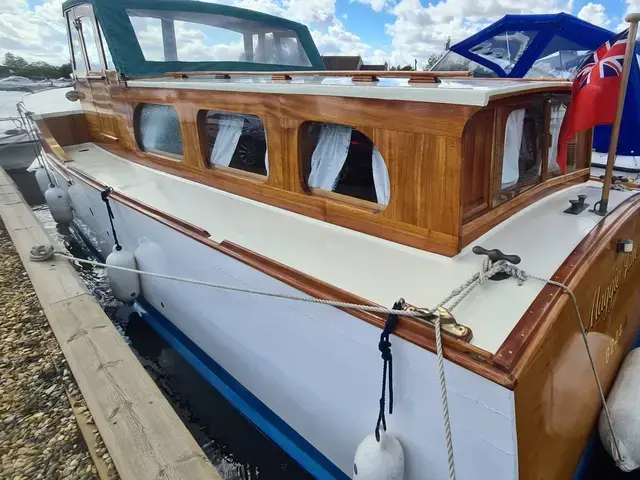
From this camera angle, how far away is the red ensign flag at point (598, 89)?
78.5 inches

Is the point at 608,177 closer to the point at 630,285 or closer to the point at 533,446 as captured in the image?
the point at 630,285

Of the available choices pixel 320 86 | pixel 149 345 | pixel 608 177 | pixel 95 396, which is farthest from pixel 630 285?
pixel 149 345

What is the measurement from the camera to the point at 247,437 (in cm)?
290

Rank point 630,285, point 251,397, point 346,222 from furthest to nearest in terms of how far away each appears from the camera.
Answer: point 251,397, point 630,285, point 346,222

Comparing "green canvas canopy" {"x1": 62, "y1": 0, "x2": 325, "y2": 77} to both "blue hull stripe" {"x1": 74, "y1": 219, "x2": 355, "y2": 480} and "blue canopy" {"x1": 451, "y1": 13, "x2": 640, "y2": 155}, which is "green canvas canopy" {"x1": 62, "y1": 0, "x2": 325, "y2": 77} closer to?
"blue hull stripe" {"x1": 74, "y1": 219, "x2": 355, "y2": 480}

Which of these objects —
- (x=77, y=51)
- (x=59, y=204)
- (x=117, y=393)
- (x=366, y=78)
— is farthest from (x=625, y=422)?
(x=59, y=204)

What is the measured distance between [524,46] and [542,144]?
15.8 ft

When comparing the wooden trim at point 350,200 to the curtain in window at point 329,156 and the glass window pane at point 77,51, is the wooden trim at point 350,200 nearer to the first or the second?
the curtain in window at point 329,156

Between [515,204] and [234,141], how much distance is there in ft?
5.84

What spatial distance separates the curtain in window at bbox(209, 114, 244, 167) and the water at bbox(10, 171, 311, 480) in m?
1.62

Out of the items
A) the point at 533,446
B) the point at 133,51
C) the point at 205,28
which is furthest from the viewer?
the point at 205,28

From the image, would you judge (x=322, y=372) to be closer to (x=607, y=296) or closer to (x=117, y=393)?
(x=117, y=393)

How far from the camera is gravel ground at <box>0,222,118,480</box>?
205 centimetres

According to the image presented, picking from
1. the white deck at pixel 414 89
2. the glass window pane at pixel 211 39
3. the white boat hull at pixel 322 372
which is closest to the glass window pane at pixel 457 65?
the glass window pane at pixel 211 39
